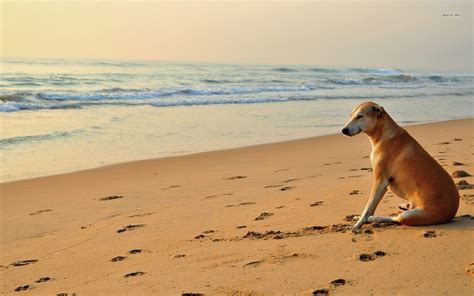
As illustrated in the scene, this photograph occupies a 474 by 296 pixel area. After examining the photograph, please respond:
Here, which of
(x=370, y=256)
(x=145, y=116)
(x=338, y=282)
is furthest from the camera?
(x=145, y=116)

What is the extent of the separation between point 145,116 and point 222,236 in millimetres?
14157

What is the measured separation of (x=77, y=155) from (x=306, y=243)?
840cm

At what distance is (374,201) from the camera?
568 cm

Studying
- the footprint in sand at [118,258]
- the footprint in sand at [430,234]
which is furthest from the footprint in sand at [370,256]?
the footprint in sand at [118,258]

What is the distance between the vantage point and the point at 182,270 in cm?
493

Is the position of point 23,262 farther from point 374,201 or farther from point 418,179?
point 418,179

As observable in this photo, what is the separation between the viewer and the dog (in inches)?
214

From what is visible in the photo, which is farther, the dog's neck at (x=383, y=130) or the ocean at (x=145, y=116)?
the ocean at (x=145, y=116)

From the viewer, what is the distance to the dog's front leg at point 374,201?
5.60 m

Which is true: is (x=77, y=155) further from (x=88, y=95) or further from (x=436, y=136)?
(x=88, y=95)

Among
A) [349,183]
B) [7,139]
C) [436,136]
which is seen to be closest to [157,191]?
[349,183]

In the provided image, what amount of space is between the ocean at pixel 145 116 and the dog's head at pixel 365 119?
6852 mm

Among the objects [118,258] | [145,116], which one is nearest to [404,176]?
→ [118,258]

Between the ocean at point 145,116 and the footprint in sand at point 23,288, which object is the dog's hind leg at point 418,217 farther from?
the ocean at point 145,116
